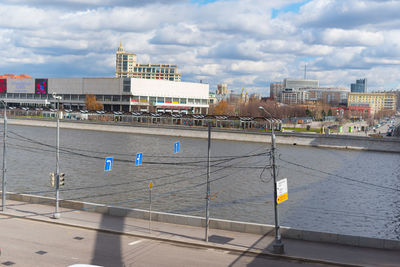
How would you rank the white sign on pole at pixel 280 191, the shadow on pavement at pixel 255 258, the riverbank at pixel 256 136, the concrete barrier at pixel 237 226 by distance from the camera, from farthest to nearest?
the riverbank at pixel 256 136, the concrete barrier at pixel 237 226, the white sign on pole at pixel 280 191, the shadow on pavement at pixel 255 258

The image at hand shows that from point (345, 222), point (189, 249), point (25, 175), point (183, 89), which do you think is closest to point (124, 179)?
point (25, 175)

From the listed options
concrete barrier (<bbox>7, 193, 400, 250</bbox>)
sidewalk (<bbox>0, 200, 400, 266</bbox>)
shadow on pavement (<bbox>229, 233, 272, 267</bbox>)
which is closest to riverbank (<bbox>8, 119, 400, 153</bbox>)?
concrete barrier (<bbox>7, 193, 400, 250</bbox>)

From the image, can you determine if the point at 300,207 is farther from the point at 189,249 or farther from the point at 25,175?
the point at 25,175

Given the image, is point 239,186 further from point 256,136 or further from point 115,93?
point 115,93

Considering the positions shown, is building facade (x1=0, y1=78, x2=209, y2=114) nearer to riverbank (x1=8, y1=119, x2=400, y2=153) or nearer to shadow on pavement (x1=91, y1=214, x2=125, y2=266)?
riverbank (x1=8, y1=119, x2=400, y2=153)

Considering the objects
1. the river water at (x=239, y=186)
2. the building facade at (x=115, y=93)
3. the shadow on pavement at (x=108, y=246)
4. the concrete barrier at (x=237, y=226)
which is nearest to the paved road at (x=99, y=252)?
the shadow on pavement at (x=108, y=246)

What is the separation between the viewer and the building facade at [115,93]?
131m

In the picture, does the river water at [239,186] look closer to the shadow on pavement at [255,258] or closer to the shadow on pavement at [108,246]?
the shadow on pavement at [108,246]

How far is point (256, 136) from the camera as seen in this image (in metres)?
84.6

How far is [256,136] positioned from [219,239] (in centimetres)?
6530

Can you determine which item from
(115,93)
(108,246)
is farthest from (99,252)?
(115,93)

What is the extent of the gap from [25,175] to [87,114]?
75.3 meters

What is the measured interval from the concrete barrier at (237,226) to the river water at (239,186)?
4243mm

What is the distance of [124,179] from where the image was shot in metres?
41.4
